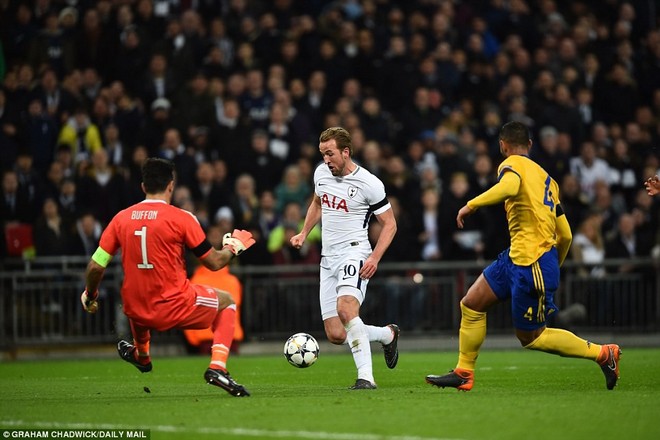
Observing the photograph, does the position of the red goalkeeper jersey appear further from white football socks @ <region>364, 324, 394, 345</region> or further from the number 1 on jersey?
white football socks @ <region>364, 324, 394, 345</region>

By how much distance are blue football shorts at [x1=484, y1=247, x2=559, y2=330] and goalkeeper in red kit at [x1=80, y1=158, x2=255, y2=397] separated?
2476 mm

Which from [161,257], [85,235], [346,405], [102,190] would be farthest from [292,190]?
[346,405]

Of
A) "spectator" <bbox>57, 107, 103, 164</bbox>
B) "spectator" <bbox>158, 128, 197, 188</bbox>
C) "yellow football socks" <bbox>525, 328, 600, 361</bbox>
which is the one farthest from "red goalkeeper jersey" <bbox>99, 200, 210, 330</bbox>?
"spectator" <bbox>57, 107, 103, 164</bbox>

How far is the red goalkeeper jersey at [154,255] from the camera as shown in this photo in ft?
35.8

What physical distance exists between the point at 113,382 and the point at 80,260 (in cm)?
649

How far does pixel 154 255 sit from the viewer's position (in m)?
10.9

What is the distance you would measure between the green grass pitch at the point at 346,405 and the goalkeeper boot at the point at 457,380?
0.30ft

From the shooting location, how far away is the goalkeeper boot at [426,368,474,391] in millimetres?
11711

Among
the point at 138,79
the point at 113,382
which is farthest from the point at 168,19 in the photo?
the point at 113,382

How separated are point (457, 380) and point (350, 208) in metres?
2.09

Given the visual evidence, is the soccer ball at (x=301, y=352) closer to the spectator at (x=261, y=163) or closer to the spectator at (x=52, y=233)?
the spectator at (x=52, y=233)

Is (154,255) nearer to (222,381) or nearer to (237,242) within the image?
(237,242)

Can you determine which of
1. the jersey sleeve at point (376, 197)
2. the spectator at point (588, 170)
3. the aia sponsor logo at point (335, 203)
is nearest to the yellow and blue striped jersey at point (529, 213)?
the jersey sleeve at point (376, 197)

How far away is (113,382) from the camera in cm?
1405
